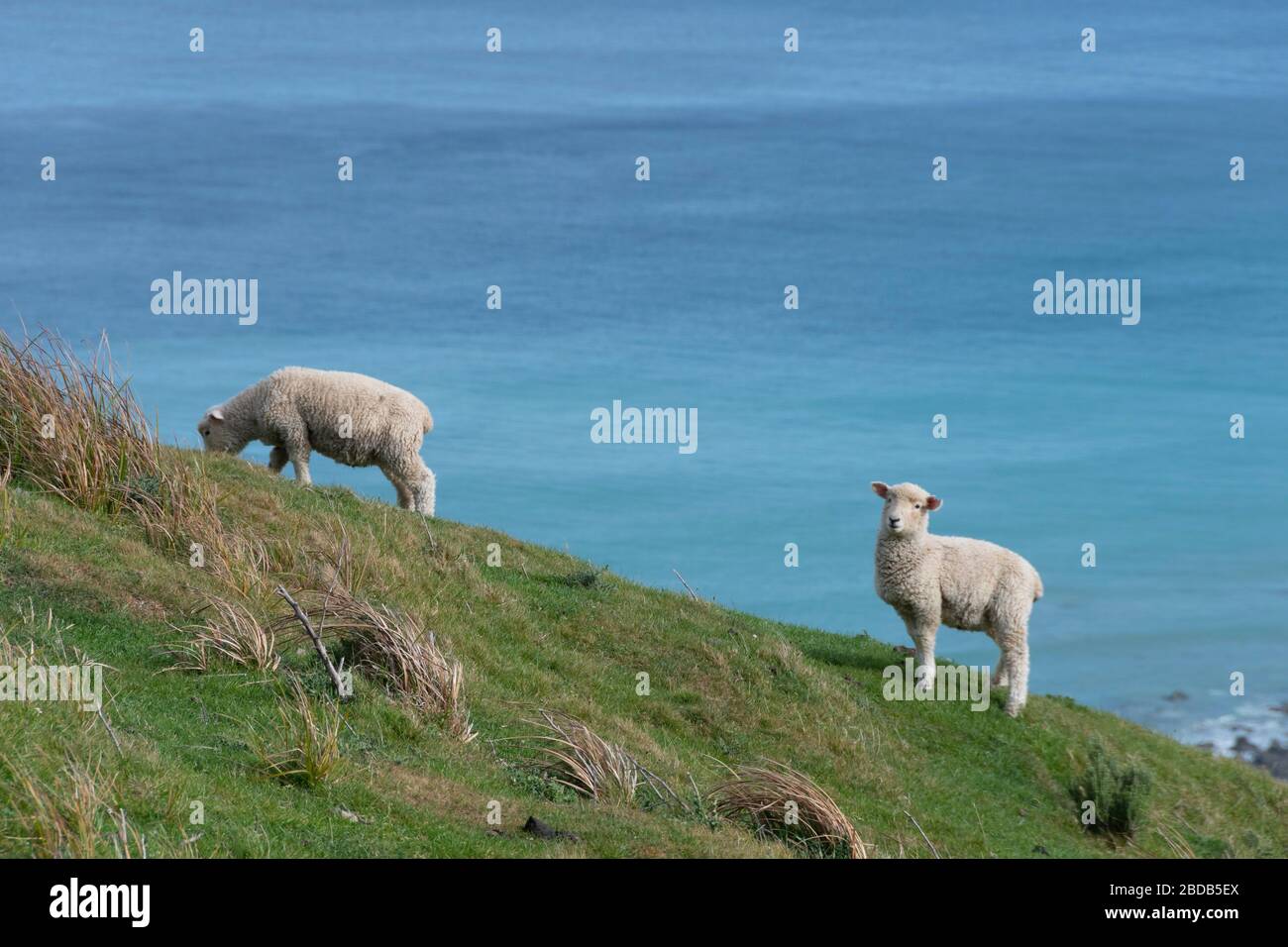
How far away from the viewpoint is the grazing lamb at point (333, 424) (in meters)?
21.6

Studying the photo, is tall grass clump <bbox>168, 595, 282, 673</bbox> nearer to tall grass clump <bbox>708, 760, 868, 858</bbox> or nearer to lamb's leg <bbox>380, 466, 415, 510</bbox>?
tall grass clump <bbox>708, 760, 868, 858</bbox>

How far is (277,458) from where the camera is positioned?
2242cm

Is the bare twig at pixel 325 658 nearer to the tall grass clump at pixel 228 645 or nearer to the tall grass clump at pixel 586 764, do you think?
the tall grass clump at pixel 228 645

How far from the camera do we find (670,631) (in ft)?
60.5

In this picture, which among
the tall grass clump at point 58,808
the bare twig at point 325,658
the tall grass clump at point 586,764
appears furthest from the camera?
the tall grass clump at point 586,764

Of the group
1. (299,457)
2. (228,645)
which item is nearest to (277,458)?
(299,457)

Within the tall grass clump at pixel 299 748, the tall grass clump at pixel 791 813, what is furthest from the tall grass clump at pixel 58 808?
the tall grass clump at pixel 791 813

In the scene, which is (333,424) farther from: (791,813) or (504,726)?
(791,813)

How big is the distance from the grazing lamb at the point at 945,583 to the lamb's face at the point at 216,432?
9898 millimetres
